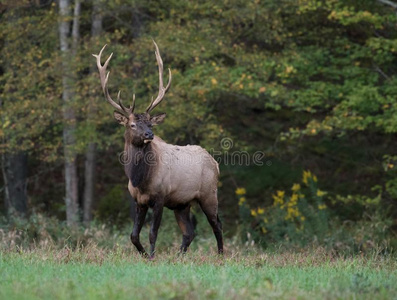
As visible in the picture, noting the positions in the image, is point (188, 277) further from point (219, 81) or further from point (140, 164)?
point (219, 81)

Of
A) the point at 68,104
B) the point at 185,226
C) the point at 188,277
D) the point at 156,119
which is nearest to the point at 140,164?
the point at 156,119

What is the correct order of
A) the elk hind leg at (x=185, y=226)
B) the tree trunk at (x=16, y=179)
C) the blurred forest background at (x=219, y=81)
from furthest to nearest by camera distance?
the tree trunk at (x=16, y=179) < the blurred forest background at (x=219, y=81) < the elk hind leg at (x=185, y=226)

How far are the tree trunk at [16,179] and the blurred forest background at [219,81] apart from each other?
0.03 m

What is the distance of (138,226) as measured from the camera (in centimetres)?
1042

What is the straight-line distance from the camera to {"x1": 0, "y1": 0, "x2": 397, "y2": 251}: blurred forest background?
16297 millimetres

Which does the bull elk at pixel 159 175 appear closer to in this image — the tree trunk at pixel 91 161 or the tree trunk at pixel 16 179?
the tree trunk at pixel 91 161

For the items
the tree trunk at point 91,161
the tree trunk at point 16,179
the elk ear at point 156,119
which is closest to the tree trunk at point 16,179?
the tree trunk at point 16,179

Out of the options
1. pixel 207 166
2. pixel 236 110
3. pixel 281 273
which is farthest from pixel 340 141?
pixel 281 273

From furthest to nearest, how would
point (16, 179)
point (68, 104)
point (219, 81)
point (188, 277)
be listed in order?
point (16, 179), point (68, 104), point (219, 81), point (188, 277)

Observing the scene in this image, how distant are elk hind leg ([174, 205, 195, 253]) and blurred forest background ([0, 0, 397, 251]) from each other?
14.6 feet

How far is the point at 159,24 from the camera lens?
17.5 metres

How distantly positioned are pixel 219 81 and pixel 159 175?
653 centimetres

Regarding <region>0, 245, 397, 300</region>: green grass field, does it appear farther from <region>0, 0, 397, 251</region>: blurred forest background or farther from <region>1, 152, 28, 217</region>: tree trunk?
<region>1, 152, 28, 217</region>: tree trunk

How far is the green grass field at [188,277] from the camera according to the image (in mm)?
6121
